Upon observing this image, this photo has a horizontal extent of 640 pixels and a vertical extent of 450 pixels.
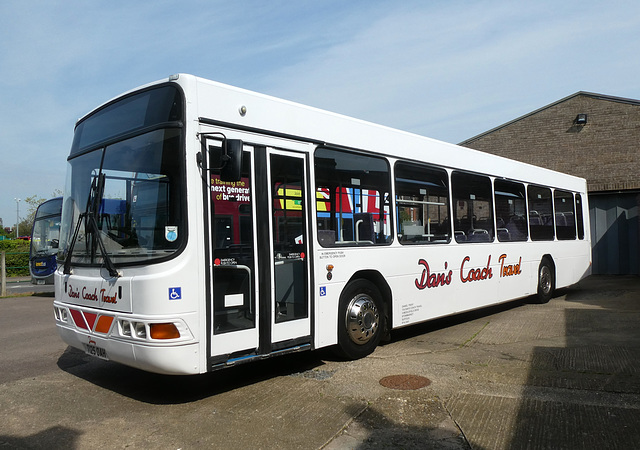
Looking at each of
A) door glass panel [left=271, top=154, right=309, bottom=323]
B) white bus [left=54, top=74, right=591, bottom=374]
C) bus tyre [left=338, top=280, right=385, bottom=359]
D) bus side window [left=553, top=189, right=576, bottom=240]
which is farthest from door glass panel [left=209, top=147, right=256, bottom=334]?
bus side window [left=553, top=189, right=576, bottom=240]

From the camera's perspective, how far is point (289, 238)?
582 cm

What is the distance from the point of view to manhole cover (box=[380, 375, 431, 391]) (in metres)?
5.50

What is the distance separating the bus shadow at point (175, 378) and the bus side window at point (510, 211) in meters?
4.53

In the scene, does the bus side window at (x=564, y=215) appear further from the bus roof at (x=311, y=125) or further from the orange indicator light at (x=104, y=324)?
the orange indicator light at (x=104, y=324)

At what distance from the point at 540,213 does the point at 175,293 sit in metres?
8.89

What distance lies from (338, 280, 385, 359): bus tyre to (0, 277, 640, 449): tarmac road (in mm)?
191

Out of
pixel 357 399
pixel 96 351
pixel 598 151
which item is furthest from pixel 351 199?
pixel 598 151

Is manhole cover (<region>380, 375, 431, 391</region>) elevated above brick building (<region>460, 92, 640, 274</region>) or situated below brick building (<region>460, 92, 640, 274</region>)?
below

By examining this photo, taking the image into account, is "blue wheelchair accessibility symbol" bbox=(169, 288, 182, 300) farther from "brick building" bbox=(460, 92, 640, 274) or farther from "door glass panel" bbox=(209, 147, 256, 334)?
"brick building" bbox=(460, 92, 640, 274)

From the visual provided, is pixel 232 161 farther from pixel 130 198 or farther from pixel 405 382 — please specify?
pixel 405 382

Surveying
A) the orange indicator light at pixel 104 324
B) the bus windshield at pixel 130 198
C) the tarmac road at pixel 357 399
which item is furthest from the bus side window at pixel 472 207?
the orange indicator light at pixel 104 324

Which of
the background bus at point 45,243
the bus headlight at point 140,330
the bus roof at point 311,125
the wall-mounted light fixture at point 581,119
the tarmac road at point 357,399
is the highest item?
the wall-mounted light fixture at point 581,119

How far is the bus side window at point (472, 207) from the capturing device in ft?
28.2

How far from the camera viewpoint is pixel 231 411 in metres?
4.89
